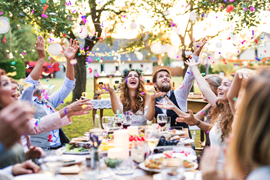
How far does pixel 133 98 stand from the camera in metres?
3.89

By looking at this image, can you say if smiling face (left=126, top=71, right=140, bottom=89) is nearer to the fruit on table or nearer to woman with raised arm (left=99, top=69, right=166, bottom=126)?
woman with raised arm (left=99, top=69, right=166, bottom=126)

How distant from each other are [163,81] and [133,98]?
0.53 metres

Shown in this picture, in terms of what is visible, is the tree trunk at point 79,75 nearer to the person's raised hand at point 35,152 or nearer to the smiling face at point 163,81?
the smiling face at point 163,81

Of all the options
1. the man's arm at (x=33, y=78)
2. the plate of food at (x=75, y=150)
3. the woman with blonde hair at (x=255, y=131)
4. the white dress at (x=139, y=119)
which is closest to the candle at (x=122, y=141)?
the plate of food at (x=75, y=150)

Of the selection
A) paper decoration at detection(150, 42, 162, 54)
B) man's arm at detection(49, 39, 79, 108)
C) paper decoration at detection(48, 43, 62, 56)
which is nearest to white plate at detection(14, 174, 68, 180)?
man's arm at detection(49, 39, 79, 108)

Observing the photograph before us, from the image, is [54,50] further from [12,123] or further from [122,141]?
[12,123]

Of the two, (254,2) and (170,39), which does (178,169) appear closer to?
(254,2)

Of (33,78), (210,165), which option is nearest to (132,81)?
(33,78)

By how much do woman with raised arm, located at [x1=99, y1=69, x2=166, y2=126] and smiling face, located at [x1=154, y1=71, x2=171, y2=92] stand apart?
24 cm

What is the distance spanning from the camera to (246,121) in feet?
3.34

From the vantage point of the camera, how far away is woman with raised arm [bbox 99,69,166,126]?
144 inches

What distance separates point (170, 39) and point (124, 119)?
26.9 feet

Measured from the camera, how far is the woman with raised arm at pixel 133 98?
365 cm

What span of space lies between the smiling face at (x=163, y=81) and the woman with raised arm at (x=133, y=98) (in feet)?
0.80
